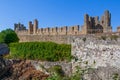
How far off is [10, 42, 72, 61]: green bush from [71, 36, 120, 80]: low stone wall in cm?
403

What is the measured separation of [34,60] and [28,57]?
1.92 metres

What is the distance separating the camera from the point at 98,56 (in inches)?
949

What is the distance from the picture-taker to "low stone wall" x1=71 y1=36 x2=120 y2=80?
22859 millimetres

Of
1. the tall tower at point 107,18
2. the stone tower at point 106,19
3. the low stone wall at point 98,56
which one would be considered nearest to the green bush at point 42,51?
the low stone wall at point 98,56

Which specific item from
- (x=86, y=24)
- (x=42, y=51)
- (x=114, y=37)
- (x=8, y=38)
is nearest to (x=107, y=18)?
(x=86, y=24)

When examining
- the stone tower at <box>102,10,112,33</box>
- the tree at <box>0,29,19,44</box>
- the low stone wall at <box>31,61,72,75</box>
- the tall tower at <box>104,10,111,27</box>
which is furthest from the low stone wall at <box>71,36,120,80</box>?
the tree at <box>0,29,19,44</box>

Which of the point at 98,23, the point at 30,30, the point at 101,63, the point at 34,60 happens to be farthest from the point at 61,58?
the point at 30,30

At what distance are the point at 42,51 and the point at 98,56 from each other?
1024 cm

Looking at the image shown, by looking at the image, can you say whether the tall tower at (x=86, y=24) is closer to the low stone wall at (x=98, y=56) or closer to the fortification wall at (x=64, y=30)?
the fortification wall at (x=64, y=30)

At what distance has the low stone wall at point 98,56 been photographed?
2286 cm

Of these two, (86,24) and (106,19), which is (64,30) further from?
(106,19)

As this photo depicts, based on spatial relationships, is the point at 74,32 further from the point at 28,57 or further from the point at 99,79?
the point at 99,79

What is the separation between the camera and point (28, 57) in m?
34.5

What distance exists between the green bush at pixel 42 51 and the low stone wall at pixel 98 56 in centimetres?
403
